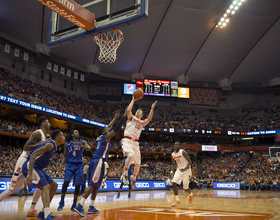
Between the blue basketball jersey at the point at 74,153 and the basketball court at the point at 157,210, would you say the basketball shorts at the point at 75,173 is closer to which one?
the blue basketball jersey at the point at 74,153

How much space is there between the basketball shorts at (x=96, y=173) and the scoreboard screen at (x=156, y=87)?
30.1 metres

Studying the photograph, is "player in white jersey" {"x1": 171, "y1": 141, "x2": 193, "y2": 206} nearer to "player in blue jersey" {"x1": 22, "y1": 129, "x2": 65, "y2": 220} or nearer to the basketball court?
the basketball court

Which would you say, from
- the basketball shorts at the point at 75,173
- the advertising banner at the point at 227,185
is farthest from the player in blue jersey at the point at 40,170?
the advertising banner at the point at 227,185

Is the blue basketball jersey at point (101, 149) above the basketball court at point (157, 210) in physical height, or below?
above

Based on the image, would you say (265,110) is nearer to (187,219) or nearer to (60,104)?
(60,104)

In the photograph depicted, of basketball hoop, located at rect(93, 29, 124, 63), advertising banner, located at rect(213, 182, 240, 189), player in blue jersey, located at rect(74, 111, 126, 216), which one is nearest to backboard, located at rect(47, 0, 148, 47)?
player in blue jersey, located at rect(74, 111, 126, 216)

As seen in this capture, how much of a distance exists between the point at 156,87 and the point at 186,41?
28.7ft

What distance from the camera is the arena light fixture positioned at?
26312mm

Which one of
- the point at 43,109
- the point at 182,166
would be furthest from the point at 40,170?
the point at 43,109

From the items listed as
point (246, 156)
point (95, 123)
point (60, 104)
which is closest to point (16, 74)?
point (60, 104)

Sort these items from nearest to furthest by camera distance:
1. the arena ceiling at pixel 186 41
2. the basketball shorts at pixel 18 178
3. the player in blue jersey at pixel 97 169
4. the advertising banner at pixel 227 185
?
1. the basketball shorts at pixel 18 178
2. the player in blue jersey at pixel 97 169
3. the arena ceiling at pixel 186 41
4. the advertising banner at pixel 227 185

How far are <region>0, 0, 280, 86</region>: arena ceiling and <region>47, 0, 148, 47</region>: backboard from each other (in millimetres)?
16209

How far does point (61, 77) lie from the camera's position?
34.2 metres

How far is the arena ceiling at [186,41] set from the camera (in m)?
25.8
